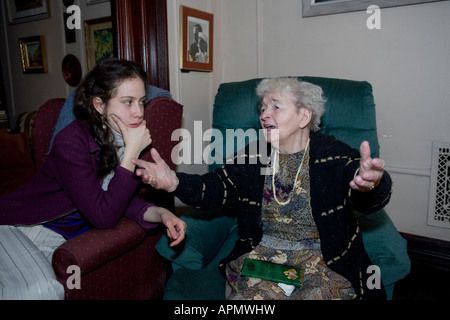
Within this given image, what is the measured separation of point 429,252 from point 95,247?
75.9 inches

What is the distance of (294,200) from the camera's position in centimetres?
148

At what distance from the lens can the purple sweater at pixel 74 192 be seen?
133 centimetres

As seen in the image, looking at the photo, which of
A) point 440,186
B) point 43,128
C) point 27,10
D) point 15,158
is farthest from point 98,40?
point 440,186

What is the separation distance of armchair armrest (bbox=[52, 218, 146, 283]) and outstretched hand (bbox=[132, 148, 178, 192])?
0.27m

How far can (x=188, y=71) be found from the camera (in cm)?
246

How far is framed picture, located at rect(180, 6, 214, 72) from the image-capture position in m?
2.32

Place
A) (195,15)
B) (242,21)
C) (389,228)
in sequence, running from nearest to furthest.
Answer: (389,228)
(195,15)
(242,21)

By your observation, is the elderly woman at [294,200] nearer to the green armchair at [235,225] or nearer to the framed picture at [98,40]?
the green armchair at [235,225]

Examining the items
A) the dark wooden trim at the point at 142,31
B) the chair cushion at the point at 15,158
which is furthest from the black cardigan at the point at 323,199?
the chair cushion at the point at 15,158

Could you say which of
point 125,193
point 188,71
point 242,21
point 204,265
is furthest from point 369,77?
point 125,193

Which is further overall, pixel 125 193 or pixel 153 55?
pixel 153 55

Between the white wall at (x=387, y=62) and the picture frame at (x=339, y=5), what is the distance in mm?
37

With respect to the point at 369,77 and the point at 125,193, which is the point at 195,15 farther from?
the point at 125,193
